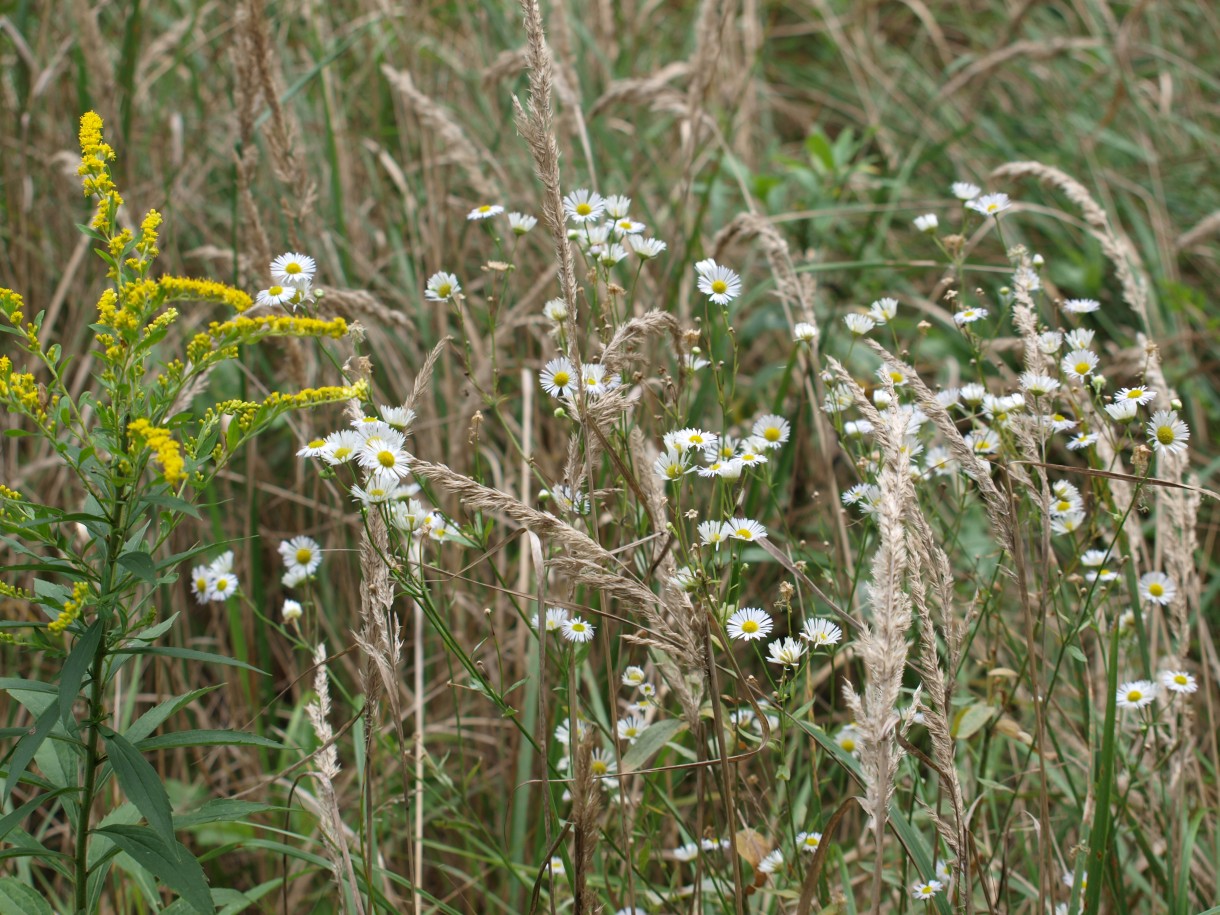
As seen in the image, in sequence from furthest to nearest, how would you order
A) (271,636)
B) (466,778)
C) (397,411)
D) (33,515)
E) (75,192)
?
(75,192)
(271,636)
(466,778)
(397,411)
(33,515)

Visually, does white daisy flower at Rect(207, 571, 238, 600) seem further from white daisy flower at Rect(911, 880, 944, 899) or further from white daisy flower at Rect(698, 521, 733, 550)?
white daisy flower at Rect(911, 880, 944, 899)

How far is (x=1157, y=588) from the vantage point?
172cm

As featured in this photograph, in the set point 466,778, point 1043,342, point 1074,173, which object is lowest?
point 466,778

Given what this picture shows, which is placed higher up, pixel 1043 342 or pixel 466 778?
pixel 1043 342

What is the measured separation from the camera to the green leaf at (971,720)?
152cm

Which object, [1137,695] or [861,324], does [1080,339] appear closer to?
[861,324]

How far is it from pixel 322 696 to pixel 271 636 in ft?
4.48

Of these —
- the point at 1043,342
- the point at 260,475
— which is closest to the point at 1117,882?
the point at 1043,342

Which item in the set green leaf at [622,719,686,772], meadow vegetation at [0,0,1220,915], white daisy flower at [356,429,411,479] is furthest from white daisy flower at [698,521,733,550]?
white daisy flower at [356,429,411,479]

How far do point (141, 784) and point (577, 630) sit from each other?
56cm

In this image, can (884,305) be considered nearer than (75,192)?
Yes

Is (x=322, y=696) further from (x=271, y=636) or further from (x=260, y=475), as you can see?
(x=260, y=475)

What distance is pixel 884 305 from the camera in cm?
156

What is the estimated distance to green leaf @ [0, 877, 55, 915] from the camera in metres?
1.18
